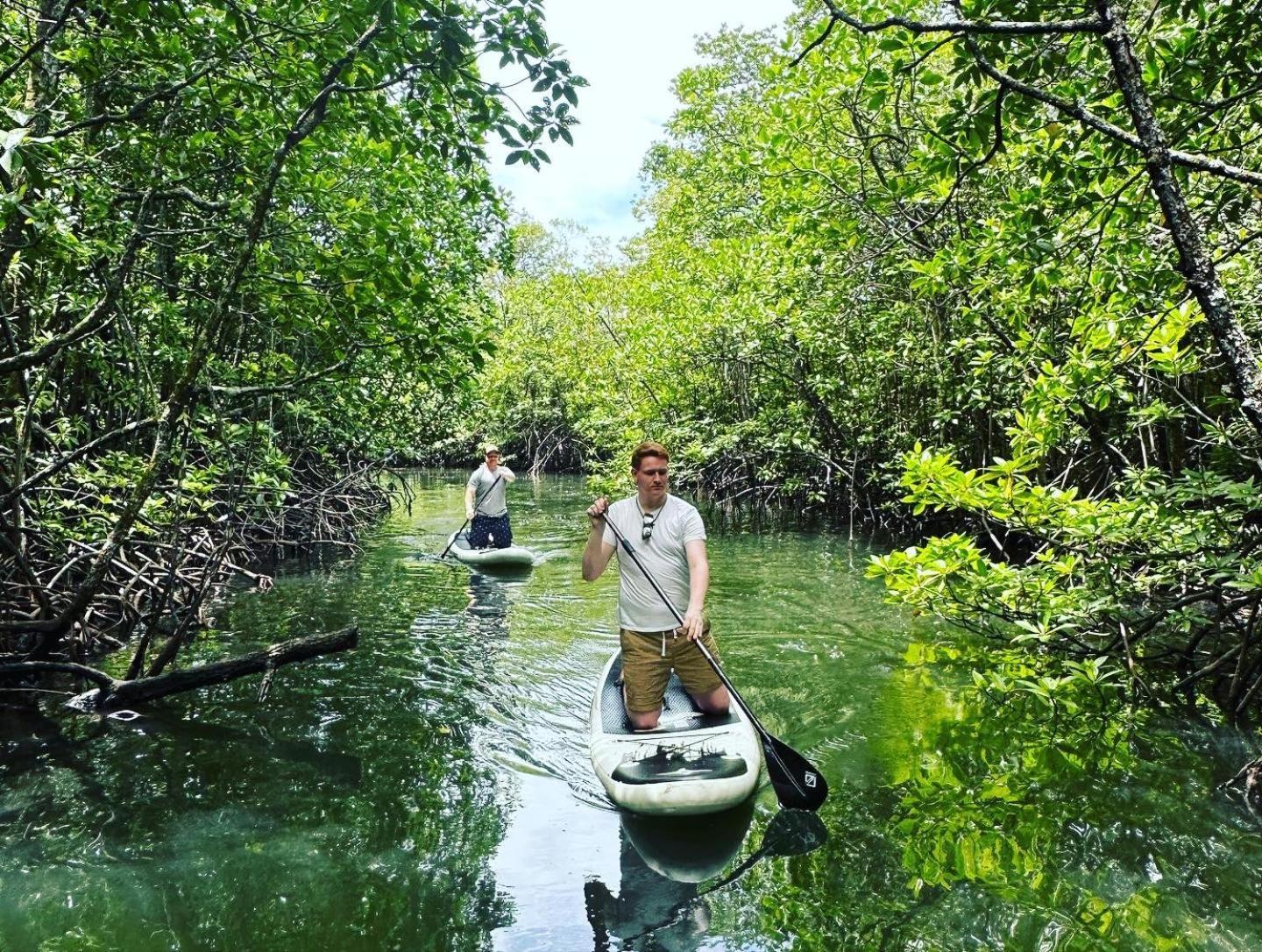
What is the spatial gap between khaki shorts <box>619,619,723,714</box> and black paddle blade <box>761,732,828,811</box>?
582mm

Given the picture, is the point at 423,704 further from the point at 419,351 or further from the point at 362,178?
the point at 362,178

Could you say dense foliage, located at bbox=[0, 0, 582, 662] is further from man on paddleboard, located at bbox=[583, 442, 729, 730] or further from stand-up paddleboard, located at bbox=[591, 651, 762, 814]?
stand-up paddleboard, located at bbox=[591, 651, 762, 814]

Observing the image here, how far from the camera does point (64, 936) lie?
3484 millimetres

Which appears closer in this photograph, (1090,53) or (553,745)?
(1090,53)

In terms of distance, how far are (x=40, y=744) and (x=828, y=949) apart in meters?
5.14

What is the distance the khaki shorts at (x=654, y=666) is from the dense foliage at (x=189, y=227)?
264cm

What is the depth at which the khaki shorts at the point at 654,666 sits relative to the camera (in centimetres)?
473

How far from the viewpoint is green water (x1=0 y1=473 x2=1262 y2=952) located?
3.54 m

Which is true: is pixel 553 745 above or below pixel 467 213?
below

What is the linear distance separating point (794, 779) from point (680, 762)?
0.63 meters

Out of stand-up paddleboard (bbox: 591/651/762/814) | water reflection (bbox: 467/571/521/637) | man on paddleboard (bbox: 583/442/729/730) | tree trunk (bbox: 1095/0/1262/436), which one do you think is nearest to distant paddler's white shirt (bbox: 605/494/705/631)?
man on paddleboard (bbox: 583/442/729/730)

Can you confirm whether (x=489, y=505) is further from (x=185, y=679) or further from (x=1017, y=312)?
(x=1017, y=312)

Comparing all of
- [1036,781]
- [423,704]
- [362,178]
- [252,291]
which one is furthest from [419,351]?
[1036,781]

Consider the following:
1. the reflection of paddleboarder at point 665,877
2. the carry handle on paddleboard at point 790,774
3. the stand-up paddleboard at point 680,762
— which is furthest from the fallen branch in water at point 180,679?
the carry handle on paddleboard at point 790,774
